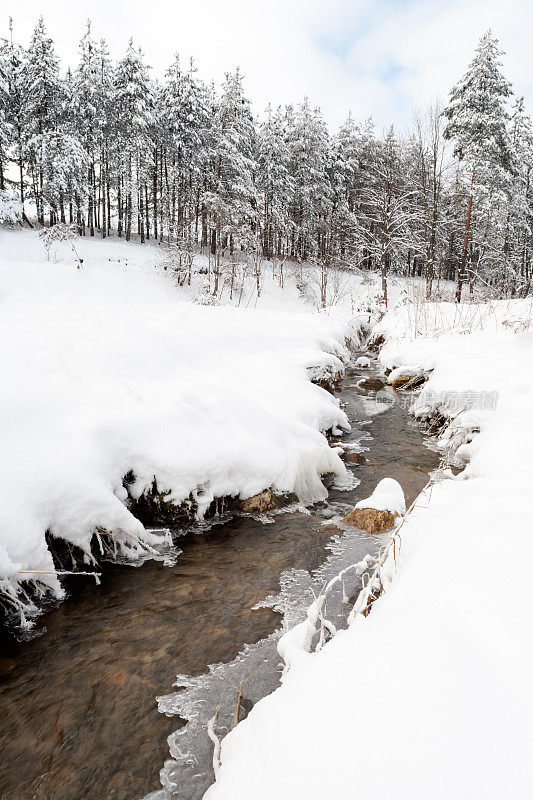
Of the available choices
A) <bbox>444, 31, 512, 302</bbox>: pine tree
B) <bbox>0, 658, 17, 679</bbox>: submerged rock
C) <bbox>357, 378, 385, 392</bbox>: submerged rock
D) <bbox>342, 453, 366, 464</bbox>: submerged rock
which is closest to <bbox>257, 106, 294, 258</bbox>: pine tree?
<bbox>444, 31, 512, 302</bbox>: pine tree

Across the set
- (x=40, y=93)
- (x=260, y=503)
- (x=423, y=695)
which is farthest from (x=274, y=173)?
(x=423, y=695)

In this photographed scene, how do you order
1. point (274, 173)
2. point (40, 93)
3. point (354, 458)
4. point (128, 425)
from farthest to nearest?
point (274, 173), point (40, 93), point (354, 458), point (128, 425)

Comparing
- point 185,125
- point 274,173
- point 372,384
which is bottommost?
point 372,384

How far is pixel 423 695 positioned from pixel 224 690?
1.50 metres

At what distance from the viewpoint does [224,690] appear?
237 centimetres

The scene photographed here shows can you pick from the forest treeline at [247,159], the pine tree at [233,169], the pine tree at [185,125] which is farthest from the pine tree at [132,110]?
the pine tree at [233,169]

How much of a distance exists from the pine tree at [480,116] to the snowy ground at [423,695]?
19768 millimetres

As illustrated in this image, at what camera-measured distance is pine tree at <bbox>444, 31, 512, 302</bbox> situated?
19359 mm

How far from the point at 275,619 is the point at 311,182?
112ft

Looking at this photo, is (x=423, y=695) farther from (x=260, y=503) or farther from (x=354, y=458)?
(x=354, y=458)

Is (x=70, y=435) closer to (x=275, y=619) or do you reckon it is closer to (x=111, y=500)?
(x=111, y=500)

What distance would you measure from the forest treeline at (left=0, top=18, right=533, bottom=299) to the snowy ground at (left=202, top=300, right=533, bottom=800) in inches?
842

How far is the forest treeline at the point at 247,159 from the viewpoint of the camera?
21188 millimetres

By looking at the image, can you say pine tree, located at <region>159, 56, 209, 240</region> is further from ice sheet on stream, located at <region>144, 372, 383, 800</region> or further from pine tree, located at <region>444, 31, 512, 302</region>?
ice sheet on stream, located at <region>144, 372, 383, 800</region>
